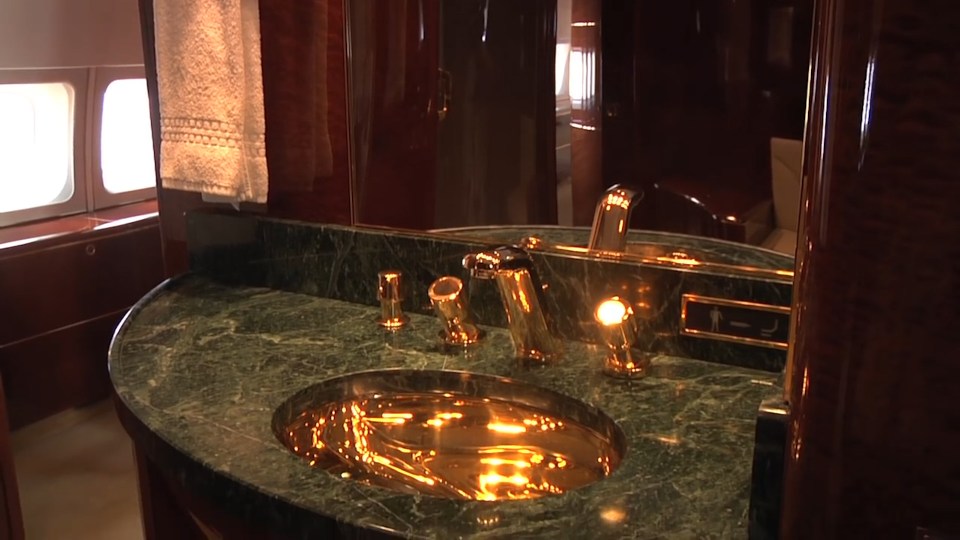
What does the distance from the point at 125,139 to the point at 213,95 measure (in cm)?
305

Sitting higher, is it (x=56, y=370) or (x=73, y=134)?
(x=73, y=134)

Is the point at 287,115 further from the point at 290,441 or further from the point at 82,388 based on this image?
the point at 82,388

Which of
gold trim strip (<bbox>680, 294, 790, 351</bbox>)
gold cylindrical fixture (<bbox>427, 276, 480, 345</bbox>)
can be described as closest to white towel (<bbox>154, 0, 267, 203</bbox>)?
gold cylindrical fixture (<bbox>427, 276, 480, 345</bbox>)

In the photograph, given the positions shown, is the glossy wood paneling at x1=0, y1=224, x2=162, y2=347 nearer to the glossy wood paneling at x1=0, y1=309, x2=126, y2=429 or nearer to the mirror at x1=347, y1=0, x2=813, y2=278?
the glossy wood paneling at x1=0, y1=309, x2=126, y2=429

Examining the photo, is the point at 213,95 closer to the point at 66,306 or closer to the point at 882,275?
the point at 882,275

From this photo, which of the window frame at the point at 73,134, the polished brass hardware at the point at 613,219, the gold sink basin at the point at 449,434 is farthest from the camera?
the window frame at the point at 73,134

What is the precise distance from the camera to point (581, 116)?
4.00 feet

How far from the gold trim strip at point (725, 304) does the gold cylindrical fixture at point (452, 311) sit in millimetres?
330

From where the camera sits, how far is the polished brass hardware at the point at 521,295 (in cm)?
116

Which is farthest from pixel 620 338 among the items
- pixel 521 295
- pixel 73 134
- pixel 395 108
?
pixel 73 134

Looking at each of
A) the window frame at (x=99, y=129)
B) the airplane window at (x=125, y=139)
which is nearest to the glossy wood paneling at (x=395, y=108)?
the window frame at (x=99, y=129)

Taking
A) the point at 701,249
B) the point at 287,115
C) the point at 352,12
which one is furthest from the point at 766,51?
the point at 287,115

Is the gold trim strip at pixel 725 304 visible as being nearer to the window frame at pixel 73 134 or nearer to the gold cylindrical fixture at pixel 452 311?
the gold cylindrical fixture at pixel 452 311

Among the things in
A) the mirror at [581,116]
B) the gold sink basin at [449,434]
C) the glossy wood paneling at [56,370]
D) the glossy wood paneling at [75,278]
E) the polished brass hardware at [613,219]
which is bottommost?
the glossy wood paneling at [56,370]
